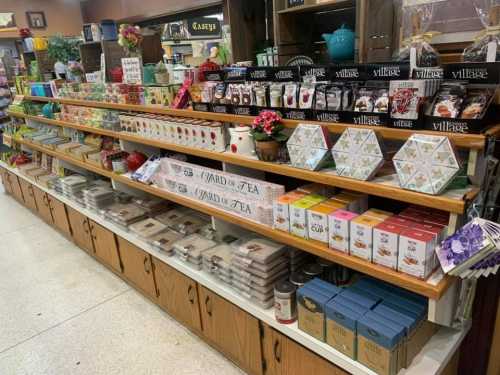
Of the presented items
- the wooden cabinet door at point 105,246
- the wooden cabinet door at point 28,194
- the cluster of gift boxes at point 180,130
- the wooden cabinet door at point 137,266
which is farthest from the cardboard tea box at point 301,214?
the wooden cabinet door at point 28,194

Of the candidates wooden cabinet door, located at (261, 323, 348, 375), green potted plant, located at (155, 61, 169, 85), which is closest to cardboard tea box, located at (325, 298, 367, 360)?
wooden cabinet door, located at (261, 323, 348, 375)

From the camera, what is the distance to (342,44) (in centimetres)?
174

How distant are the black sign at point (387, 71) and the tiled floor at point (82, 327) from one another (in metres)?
1.89

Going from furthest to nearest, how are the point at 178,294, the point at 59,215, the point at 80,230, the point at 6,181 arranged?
the point at 6,181 → the point at 59,215 → the point at 80,230 → the point at 178,294

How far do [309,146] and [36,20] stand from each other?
6713 millimetres

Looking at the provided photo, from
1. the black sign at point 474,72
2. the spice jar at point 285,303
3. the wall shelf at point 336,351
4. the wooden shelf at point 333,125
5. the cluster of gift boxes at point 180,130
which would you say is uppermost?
the black sign at point 474,72

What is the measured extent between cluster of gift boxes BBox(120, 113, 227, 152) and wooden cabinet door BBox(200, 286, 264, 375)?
→ 35.4 inches

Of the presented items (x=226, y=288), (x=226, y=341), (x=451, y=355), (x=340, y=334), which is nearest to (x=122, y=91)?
(x=226, y=288)

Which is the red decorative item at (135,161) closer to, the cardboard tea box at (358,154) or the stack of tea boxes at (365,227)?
the stack of tea boxes at (365,227)

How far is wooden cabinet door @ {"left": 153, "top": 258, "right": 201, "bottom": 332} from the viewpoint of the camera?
8.05 ft

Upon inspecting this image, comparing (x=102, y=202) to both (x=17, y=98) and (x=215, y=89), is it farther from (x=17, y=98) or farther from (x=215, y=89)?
(x=17, y=98)

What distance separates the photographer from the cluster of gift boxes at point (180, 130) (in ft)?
7.13

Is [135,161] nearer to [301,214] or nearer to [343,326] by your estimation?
[301,214]

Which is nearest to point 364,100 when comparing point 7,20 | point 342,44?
point 342,44
